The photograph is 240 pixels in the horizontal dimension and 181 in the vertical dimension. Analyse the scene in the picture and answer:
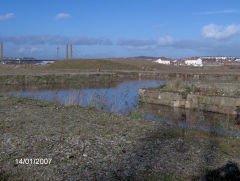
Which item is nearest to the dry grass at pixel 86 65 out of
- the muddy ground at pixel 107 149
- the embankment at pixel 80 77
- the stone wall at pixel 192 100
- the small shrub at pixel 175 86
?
the embankment at pixel 80 77

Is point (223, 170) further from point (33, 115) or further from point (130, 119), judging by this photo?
point (33, 115)

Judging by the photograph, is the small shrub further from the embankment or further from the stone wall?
the embankment

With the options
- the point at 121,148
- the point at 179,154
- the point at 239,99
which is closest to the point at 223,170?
the point at 179,154

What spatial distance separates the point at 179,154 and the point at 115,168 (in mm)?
1537

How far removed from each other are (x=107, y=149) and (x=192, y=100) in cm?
1199

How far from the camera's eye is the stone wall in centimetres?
1562

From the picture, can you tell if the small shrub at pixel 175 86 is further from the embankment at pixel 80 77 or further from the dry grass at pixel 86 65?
the dry grass at pixel 86 65

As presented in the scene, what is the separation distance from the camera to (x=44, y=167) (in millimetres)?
5098

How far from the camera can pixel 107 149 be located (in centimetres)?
619

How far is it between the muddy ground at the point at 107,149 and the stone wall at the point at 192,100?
285 inches

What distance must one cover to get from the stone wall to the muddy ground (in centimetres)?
725
